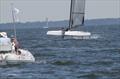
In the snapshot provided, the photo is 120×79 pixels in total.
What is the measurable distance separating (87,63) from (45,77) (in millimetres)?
10594

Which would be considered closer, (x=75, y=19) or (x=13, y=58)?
(x=13, y=58)

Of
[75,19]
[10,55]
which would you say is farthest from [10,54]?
[75,19]

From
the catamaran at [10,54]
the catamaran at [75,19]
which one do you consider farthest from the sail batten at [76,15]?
the catamaran at [10,54]

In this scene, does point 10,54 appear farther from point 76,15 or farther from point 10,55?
point 76,15

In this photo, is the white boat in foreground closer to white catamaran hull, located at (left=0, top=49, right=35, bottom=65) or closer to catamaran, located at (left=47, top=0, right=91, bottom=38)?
white catamaran hull, located at (left=0, top=49, right=35, bottom=65)

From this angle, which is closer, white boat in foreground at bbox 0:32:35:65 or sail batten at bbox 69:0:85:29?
white boat in foreground at bbox 0:32:35:65

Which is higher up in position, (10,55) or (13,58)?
(10,55)

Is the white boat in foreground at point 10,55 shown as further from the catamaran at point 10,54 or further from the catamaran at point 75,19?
the catamaran at point 75,19

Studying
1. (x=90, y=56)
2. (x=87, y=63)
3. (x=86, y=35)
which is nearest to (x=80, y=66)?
(x=87, y=63)

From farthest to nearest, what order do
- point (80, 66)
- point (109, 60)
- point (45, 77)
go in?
point (109, 60)
point (80, 66)
point (45, 77)

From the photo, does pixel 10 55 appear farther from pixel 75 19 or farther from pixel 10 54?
pixel 75 19

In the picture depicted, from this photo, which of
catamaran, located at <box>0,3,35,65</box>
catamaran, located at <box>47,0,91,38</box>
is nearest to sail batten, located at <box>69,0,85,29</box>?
catamaran, located at <box>47,0,91,38</box>

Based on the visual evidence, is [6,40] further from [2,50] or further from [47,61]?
[47,61]

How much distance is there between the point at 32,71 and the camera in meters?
48.6
